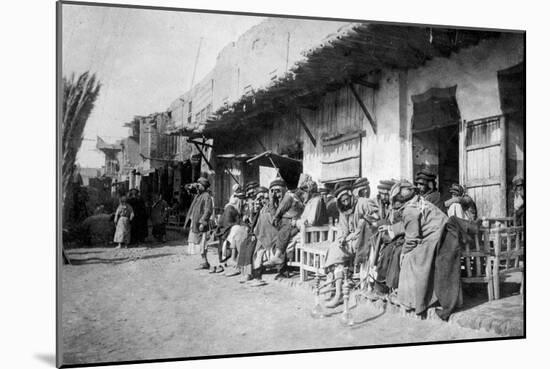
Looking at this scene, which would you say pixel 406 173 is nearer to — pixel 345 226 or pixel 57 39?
pixel 345 226

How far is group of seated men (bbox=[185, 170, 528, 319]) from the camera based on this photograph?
20.0 feet

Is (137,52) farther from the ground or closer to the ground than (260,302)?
farther from the ground

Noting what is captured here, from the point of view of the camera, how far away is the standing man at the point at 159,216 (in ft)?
18.6

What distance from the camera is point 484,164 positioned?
638 cm

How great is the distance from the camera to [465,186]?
637 cm

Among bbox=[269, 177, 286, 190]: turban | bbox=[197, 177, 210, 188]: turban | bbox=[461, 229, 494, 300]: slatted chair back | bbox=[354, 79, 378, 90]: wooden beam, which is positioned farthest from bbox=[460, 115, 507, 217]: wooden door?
bbox=[197, 177, 210, 188]: turban

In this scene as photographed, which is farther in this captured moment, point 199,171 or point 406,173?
point 406,173

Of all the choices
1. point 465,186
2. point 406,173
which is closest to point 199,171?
point 406,173

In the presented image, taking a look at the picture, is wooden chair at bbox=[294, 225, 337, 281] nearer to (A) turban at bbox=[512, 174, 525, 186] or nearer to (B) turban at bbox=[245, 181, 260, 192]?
(B) turban at bbox=[245, 181, 260, 192]

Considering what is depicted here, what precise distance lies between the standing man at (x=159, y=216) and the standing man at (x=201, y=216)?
0.72ft

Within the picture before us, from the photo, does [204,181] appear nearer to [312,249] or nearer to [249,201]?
[249,201]

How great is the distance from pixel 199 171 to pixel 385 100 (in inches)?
73.4

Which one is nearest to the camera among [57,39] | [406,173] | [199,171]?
[57,39]

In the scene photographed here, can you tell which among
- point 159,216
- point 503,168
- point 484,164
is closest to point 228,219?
point 159,216
